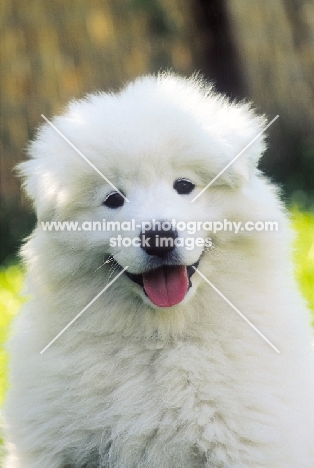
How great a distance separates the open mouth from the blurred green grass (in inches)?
71.0

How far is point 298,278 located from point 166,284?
2.66 metres

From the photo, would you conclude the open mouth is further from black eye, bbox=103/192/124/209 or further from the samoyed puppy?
black eye, bbox=103/192/124/209

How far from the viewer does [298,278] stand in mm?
5840

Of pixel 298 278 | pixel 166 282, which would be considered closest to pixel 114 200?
pixel 166 282

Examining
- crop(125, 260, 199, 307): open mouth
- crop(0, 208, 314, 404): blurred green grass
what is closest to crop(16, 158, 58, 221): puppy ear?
crop(125, 260, 199, 307): open mouth

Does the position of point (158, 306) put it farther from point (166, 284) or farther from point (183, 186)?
point (183, 186)

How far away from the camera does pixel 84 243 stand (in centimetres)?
349

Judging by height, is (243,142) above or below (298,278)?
above

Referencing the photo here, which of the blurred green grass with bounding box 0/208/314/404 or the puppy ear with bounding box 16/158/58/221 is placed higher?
the puppy ear with bounding box 16/158/58/221

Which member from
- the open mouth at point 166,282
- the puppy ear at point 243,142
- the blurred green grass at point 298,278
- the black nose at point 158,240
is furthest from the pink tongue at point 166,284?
the blurred green grass at point 298,278

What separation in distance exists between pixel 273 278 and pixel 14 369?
4.32 ft

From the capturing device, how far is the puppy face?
10.8 feet

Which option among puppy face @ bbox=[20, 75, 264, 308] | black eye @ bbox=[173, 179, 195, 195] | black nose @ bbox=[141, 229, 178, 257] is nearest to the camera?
black nose @ bbox=[141, 229, 178, 257]

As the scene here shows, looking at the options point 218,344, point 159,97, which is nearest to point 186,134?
point 159,97
